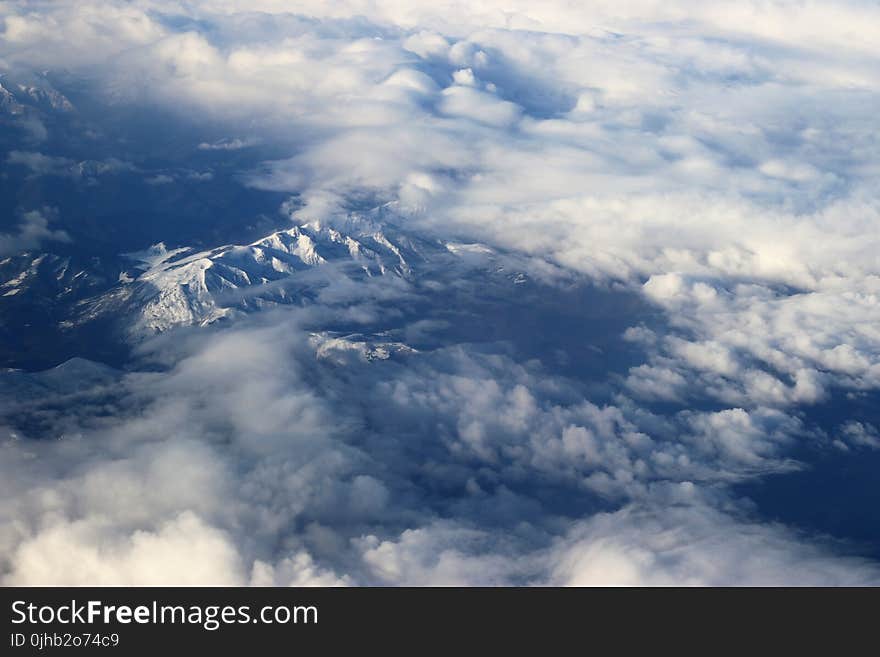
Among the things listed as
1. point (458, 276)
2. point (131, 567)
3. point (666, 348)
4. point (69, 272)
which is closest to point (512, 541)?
point (131, 567)

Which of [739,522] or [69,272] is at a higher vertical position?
[69,272]

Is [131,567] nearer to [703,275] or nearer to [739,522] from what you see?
[739,522]

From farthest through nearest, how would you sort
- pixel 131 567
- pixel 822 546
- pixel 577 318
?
pixel 577 318 < pixel 822 546 < pixel 131 567

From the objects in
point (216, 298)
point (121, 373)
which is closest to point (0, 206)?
point (216, 298)

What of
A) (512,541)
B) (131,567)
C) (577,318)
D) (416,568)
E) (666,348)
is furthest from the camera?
(577,318)

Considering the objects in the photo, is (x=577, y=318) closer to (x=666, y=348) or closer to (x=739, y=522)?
(x=666, y=348)

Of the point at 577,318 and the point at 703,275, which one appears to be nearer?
the point at 577,318

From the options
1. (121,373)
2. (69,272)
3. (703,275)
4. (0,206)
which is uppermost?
(0,206)

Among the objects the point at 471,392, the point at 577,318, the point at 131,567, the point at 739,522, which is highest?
the point at 577,318

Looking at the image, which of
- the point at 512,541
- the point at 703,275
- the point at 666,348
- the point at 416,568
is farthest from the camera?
the point at 703,275
